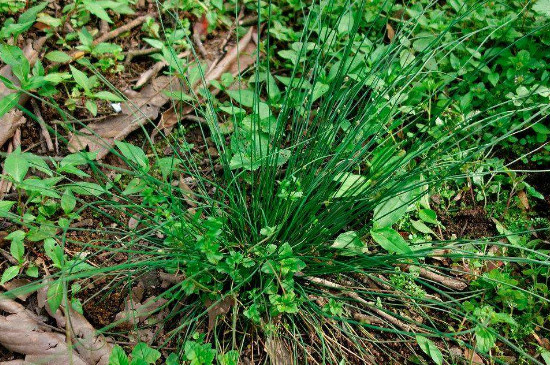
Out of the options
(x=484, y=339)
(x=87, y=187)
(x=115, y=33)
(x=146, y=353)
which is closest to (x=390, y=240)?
(x=484, y=339)

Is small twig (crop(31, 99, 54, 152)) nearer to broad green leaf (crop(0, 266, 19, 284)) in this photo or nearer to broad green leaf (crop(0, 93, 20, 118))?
broad green leaf (crop(0, 93, 20, 118))

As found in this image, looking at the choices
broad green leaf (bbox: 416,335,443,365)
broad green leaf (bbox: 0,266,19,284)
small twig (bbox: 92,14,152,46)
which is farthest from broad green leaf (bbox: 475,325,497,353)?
small twig (bbox: 92,14,152,46)

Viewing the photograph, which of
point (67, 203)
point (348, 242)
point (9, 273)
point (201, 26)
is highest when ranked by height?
point (201, 26)

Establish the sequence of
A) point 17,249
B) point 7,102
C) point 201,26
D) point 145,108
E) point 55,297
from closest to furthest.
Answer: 1. point 55,297
2. point 17,249
3. point 7,102
4. point 145,108
5. point 201,26

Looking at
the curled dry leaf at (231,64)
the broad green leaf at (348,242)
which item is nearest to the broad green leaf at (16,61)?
the curled dry leaf at (231,64)

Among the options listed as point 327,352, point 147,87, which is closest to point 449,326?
point 327,352

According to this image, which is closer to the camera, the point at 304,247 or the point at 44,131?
the point at 304,247

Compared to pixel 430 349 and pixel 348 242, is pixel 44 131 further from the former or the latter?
pixel 430 349
